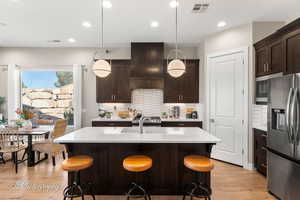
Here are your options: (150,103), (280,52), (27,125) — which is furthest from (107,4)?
(27,125)

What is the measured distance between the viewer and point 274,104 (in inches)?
98.4

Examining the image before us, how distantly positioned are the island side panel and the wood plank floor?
15 cm

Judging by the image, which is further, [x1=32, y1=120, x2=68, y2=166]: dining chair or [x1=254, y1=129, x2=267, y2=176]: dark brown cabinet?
[x1=32, y1=120, x2=68, y2=166]: dining chair

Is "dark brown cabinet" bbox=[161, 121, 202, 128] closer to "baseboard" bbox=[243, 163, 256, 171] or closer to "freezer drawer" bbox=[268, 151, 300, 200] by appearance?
"baseboard" bbox=[243, 163, 256, 171]

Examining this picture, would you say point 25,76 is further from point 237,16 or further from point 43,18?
point 237,16

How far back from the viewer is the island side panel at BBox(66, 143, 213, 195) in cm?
252

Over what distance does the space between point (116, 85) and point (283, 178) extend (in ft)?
13.6

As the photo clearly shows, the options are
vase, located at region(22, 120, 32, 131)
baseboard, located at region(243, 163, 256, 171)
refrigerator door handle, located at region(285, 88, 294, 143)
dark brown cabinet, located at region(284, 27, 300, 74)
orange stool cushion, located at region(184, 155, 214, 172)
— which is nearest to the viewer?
orange stool cushion, located at region(184, 155, 214, 172)

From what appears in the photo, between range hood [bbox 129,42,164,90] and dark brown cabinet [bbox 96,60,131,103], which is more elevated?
range hood [bbox 129,42,164,90]

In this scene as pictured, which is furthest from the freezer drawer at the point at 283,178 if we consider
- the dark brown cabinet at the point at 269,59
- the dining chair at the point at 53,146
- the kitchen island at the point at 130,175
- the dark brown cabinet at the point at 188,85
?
the dining chair at the point at 53,146

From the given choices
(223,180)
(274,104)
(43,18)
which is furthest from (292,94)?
(43,18)

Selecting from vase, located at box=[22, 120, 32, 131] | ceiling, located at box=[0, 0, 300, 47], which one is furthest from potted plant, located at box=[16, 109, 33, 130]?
ceiling, located at box=[0, 0, 300, 47]

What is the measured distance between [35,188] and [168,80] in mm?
3843

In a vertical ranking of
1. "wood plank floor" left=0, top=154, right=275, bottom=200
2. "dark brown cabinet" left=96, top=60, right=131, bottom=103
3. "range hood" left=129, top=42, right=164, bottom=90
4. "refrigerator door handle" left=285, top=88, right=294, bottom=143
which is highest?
"range hood" left=129, top=42, right=164, bottom=90
